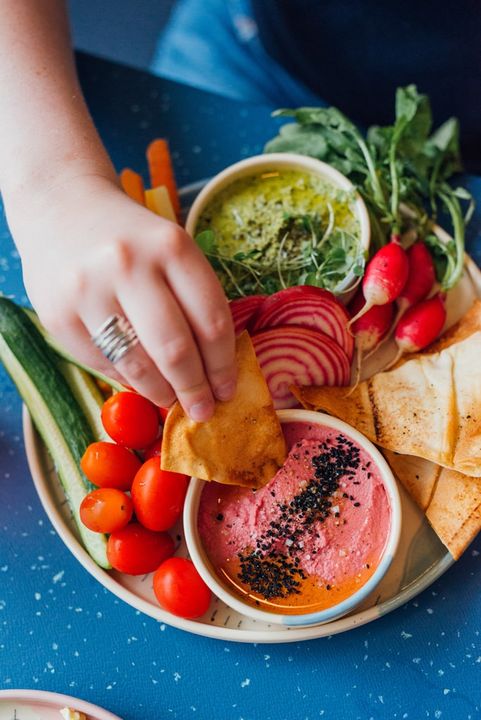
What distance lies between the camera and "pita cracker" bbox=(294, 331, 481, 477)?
4.21 feet

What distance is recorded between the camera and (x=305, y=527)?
127 cm

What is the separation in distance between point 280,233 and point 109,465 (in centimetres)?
53

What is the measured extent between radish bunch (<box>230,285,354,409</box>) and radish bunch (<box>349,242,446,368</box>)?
5cm

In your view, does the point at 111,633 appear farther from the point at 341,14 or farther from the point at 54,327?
the point at 341,14

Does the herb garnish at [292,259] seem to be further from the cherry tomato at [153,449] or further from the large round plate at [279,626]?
the large round plate at [279,626]

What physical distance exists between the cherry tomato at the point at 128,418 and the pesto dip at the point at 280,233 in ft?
0.88

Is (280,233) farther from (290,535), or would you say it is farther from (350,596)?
(350,596)

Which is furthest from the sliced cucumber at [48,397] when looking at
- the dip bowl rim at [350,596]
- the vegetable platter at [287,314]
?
the dip bowl rim at [350,596]

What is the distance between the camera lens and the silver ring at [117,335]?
973mm

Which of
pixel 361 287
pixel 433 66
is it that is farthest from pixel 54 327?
pixel 433 66

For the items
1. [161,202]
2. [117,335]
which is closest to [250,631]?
[117,335]

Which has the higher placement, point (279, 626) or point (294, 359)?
point (294, 359)

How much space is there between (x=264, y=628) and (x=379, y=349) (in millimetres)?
542

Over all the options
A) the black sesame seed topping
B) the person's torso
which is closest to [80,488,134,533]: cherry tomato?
the black sesame seed topping
